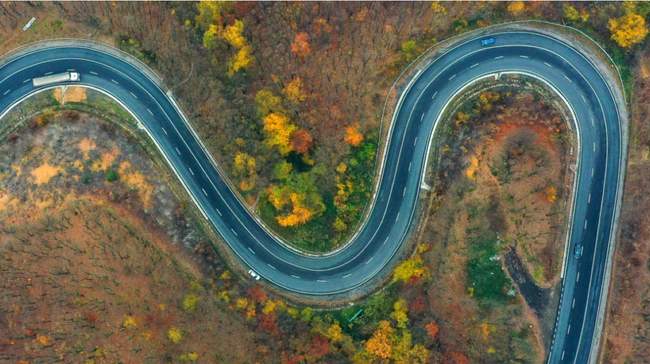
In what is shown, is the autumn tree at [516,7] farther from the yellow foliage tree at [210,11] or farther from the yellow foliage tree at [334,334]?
the yellow foliage tree at [334,334]

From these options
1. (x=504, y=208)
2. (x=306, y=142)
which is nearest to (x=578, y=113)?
(x=504, y=208)

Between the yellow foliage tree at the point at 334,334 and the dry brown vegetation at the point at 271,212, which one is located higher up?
the dry brown vegetation at the point at 271,212

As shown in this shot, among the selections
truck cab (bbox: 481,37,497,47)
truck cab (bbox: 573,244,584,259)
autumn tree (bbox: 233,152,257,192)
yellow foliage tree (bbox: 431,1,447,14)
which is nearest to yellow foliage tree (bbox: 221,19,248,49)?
autumn tree (bbox: 233,152,257,192)

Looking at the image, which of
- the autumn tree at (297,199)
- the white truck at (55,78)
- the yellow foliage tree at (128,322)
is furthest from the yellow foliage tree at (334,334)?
the white truck at (55,78)

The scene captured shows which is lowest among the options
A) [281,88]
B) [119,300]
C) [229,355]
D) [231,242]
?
[229,355]

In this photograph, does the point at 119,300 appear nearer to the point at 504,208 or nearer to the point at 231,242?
the point at 231,242

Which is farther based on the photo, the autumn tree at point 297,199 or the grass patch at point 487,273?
the autumn tree at point 297,199

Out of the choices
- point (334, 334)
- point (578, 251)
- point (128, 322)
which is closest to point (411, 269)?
point (334, 334)
